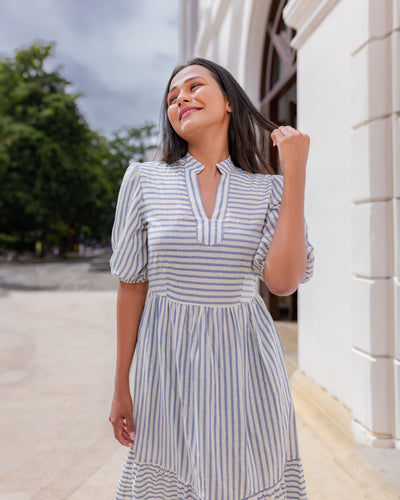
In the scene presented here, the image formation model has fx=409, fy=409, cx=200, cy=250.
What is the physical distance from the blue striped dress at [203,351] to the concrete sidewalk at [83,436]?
1.40 metres

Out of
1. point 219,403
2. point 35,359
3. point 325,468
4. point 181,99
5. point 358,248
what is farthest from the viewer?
point 35,359

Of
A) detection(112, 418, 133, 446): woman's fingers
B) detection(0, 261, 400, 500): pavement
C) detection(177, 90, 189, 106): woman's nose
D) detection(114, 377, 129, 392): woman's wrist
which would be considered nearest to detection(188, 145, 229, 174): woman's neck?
detection(177, 90, 189, 106): woman's nose

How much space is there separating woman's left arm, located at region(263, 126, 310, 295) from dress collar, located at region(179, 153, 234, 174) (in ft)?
0.71

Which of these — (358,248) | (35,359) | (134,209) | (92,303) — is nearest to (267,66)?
(358,248)

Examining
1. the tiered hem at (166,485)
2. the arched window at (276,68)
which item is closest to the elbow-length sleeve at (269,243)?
the tiered hem at (166,485)

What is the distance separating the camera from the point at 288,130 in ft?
3.35

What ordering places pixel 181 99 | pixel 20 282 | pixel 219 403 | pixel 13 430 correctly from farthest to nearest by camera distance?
pixel 20 282 → pixel 13 430 → pixel 181 99 → pixel 219 403

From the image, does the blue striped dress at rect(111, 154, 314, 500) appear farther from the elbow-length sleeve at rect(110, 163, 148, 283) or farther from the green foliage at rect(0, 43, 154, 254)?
the green foliage at rect(0, 43, 154, 254)

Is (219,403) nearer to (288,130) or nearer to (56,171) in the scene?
(288,130)

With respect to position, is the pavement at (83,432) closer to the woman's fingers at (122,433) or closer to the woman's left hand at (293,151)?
the woman's fingers at (122,433)

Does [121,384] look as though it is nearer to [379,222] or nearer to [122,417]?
[122,417]

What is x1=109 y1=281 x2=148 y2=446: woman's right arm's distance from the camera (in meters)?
1.14

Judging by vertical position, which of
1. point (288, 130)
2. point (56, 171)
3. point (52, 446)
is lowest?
point (52, 446)

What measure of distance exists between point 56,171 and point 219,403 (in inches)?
1030
